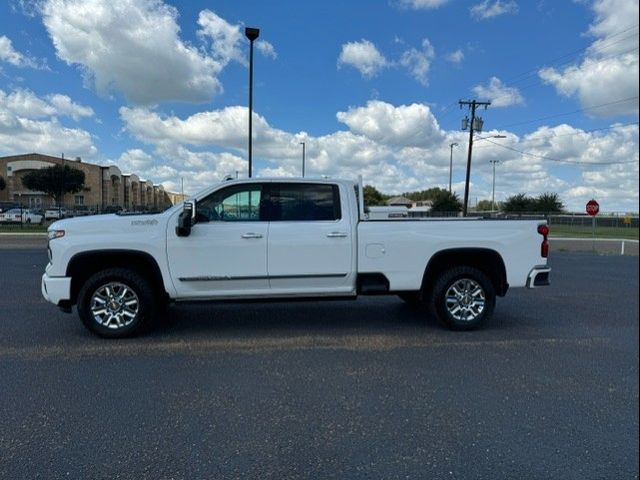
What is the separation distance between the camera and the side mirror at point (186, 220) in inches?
201

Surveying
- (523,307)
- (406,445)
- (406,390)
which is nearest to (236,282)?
(406,390)

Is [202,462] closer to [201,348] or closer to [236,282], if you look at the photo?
[201,348]

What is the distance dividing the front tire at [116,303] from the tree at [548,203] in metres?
67.5

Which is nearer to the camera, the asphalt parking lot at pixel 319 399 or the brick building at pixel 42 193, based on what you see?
the asphalt parking lot at pixel 319 399

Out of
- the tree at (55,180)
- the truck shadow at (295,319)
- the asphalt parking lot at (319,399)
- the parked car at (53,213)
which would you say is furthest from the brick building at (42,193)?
the asphalt parking lot at (319,399)

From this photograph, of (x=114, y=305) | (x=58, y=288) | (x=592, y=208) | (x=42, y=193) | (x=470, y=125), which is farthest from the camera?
(x=42, y=193)

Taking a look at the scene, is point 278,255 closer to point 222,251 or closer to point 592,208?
point 222,251

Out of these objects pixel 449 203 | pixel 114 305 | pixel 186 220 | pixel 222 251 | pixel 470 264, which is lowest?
pixel 114 305

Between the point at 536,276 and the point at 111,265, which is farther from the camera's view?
the point at 536,276

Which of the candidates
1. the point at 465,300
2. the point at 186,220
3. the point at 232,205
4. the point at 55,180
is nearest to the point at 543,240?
the point at 465,300

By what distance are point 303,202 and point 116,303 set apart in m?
2.50

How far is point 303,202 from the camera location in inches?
220

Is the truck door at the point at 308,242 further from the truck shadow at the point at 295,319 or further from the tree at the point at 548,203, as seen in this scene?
the tree at the point at 548,203

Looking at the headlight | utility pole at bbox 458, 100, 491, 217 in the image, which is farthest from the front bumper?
utility pole at bbox 458, 100, 491, 217
